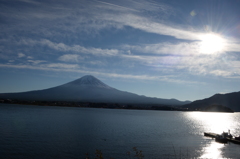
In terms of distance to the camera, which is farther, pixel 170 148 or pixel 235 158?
pixel 170 148

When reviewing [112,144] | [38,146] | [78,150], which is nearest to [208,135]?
[112,144]

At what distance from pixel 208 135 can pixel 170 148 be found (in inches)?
861

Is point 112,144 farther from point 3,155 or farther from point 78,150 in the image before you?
point 3,155

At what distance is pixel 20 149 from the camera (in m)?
28.6

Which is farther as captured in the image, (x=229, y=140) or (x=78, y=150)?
(x=229, y=140)

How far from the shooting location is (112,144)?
34.6 metres

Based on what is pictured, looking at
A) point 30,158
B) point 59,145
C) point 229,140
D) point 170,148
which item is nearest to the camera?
point 30,158

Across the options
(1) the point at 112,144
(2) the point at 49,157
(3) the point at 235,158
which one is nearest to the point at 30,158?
(2) the point at 49,157

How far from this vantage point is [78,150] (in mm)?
29812

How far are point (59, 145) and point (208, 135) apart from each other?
35.2m

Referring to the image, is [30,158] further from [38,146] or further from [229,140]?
[229,140]

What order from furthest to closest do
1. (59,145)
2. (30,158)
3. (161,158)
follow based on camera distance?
(59,145)
(161,158)
(30,158)

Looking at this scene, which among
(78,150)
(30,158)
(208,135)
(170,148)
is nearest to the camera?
(30,158)

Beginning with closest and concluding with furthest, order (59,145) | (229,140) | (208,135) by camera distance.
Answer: (59,145) → (229,140) → (208,135)
